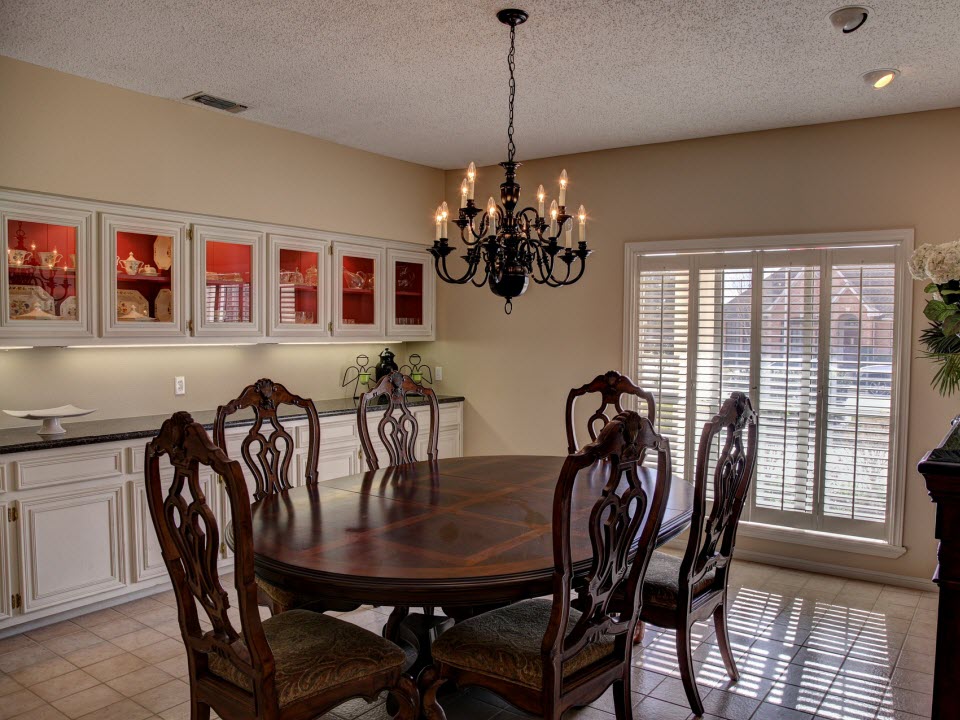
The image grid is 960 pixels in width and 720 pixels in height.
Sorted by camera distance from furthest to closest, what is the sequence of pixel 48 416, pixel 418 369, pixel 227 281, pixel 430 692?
pixel 418 369, pixel 227 281, pixel 48 416, pixel 430 692

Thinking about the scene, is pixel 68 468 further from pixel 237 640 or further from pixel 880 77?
pixel 880 77

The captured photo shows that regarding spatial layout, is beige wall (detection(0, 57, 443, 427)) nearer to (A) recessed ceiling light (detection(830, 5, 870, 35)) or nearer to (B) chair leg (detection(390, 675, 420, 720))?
(B) chair leg (detection(390, 675, 420, 720))

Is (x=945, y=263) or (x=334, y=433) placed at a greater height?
(x=945, y=263)

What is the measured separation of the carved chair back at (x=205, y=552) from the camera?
1775mm

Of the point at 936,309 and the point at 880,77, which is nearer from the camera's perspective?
the point at 936,309

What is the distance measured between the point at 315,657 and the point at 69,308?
2436mm

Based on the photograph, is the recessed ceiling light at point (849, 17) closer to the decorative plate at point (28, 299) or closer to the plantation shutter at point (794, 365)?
the plantation shutter at point (794, 365)

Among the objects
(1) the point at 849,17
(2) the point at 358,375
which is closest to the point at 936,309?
(1) the point at 849,17

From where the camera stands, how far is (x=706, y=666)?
9.96 feet

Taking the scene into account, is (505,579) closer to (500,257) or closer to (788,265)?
Answer: (500,257)

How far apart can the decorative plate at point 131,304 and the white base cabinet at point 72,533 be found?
68cm

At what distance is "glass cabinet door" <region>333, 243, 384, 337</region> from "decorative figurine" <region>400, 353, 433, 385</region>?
653 mm

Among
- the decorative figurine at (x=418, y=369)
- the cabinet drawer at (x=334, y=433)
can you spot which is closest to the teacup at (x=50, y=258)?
the cabinet drawer at (x=334, y=433)

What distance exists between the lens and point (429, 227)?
5.61 metres
